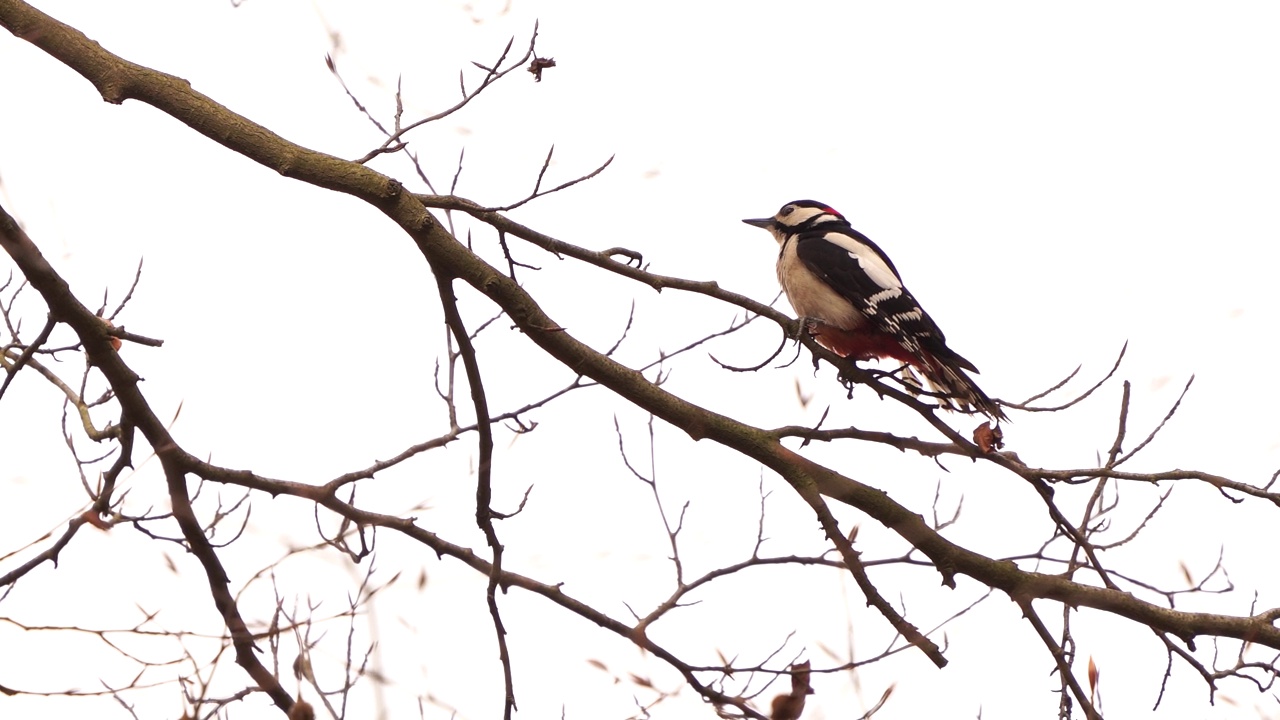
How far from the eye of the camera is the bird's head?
6094mm

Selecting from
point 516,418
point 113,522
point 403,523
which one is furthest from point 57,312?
point 516,418

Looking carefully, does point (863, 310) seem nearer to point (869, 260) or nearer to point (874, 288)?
point (874, 288)

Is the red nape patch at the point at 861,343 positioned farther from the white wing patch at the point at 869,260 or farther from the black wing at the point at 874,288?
the white wing patch at the point at 869,260

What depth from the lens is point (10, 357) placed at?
3510 millimetres

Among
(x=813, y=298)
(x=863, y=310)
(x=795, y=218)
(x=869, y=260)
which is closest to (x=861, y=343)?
(x=863, y=310)

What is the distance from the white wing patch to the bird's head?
44cm

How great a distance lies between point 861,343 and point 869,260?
1.89 ft

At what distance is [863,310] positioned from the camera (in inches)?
191

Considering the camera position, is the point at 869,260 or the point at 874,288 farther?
the point at 869,260

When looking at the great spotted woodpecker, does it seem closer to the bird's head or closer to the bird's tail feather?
the bird's tail feather

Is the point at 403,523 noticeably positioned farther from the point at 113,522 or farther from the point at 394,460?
the point at 113,522

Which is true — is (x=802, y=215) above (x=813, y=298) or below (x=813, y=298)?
above

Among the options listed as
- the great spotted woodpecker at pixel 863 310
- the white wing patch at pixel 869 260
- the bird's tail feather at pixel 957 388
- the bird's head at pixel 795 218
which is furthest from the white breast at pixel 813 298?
the bird's head at pixel 795 218

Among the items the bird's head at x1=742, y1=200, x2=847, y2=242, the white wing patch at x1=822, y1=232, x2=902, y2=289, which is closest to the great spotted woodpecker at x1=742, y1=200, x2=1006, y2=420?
the white wing patch at x1=822, y1=232, x2=902, y2=289
